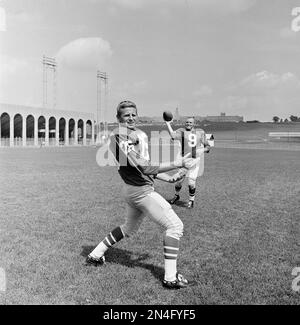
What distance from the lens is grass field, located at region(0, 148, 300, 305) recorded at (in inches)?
184

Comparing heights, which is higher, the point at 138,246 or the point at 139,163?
the point at 139,163

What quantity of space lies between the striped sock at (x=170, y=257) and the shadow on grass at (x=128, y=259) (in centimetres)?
35

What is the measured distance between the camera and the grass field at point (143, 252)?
4664 millimetres

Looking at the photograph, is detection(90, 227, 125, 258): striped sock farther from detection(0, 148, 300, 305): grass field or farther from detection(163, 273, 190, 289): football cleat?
detection(163, 273, 190, 289): football cleat

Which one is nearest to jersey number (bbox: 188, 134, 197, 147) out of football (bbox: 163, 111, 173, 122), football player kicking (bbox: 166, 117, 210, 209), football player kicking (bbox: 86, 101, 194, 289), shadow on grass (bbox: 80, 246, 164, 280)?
football player kicking (bbox: 166, 117, 210, 209)

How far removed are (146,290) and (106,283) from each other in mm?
547

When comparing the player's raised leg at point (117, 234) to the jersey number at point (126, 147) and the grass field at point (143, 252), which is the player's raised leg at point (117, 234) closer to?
the grass field at point (143, 252)

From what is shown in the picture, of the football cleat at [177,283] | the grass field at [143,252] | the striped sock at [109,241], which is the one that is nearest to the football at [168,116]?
the striped sock at [109,241]

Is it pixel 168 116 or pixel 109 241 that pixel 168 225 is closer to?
pixel 109 241

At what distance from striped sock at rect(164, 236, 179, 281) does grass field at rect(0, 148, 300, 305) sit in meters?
0.21
